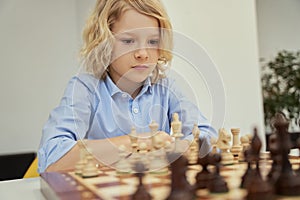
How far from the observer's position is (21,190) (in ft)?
3.19

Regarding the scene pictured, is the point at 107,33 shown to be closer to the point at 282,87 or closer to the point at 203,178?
the point at 203,178

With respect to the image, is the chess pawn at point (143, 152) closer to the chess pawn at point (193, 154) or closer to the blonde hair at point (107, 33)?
the chess pawn at point (193, 154)

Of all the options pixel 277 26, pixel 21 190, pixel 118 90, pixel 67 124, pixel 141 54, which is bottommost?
pixel 21 190

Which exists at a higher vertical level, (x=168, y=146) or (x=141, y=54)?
(x=141, y=54)

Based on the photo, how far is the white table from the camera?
89 centimetres

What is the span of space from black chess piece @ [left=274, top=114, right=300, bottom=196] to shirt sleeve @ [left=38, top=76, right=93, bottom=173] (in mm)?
687

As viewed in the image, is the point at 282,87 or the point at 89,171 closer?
the point at 89,171

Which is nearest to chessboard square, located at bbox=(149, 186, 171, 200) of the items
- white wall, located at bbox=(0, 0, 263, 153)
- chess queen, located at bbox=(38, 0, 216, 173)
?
chess queen, located at bbox=(38, 0, 216, 173)

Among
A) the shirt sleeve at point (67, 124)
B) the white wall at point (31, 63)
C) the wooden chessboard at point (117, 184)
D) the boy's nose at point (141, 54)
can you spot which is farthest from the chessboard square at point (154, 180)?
the white wall at point (31, 63)

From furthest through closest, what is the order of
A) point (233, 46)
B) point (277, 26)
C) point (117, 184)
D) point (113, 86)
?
1. point (277, 26)
2. point (233, 46)
3. point (113, 86)
4. point (117, 184)

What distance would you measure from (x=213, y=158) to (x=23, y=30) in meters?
2.85

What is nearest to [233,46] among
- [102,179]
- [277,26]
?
[102,179]

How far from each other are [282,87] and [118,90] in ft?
9.91

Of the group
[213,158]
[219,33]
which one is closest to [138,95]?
[213,158]
